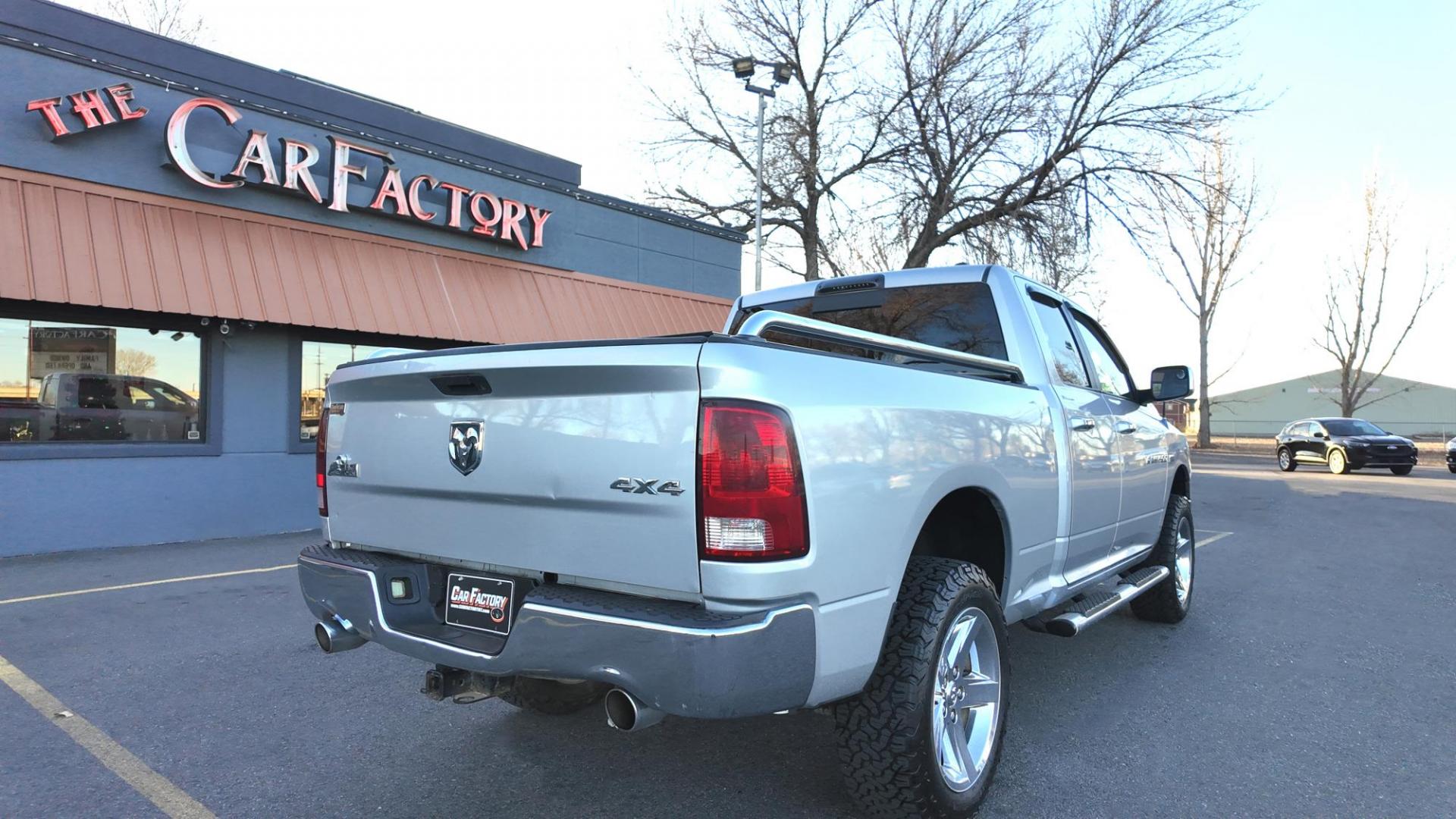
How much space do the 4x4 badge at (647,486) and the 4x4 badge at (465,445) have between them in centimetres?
56

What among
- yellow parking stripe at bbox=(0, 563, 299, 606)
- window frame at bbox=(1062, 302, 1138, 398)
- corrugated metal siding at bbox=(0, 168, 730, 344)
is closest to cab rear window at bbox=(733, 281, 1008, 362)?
window frame at bbox=(1062, 302, 1138, 398)

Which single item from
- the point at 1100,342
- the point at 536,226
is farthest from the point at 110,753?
the point at 536,226

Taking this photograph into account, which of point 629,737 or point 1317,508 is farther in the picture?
point 1317,508

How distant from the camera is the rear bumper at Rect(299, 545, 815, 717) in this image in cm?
206

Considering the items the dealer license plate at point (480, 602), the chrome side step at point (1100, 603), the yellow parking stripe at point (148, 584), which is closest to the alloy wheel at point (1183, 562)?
the chrome side step at point (1100, 603)

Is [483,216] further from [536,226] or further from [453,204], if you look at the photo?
[536,226]

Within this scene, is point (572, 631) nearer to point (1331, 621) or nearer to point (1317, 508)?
point (1331, 621)

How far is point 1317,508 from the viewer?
13172 millimetres

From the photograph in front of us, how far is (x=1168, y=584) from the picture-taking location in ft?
17.6

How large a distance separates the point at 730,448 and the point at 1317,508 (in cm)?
1441

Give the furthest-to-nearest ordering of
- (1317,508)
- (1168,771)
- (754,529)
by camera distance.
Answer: (1317,508) < (1168,771) < (754,529)

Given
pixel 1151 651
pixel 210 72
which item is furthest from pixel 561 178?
pixel 1151 651

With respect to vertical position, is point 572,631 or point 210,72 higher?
point 210,72

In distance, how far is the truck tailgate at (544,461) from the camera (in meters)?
2.20
